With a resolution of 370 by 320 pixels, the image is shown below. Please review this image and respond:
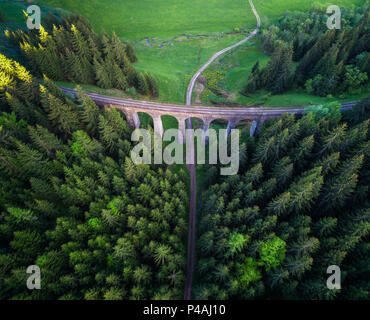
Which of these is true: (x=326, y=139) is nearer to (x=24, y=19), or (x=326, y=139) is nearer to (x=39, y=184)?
(x=39, y=184)

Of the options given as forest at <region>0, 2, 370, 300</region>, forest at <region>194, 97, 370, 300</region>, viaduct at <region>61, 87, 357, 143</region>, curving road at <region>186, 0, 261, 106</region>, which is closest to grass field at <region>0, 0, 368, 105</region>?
curving road at <region>186, 0, 261, 106</region>

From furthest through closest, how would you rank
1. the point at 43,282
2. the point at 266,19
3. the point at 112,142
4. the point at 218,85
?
1. the point at 266,19
2. the point at 218,85
3. the point at 112,142
4. the point at 43,282

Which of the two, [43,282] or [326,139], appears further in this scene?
[326,139]

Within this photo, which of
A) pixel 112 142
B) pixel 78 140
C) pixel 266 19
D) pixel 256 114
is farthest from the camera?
pixel 266 19

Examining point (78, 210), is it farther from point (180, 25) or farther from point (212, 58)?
point (180, 25)

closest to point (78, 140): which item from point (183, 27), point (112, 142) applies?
point (112, 142)

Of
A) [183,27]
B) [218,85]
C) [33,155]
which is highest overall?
[183,27]

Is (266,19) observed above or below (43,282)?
above
